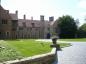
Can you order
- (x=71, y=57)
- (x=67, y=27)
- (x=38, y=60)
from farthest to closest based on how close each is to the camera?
(x=67, y=27) < (x=71, y=57) < (x=38, y=60)

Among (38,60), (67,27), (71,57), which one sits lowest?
(71,57)

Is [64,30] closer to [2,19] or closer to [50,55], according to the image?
[2,19]

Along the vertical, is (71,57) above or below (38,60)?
below

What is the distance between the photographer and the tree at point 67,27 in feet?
339

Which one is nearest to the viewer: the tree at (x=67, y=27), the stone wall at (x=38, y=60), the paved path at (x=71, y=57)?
the stone wall at (x=38, y=60)

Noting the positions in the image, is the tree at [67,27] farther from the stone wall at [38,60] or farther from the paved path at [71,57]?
the stone wall at [38,60]

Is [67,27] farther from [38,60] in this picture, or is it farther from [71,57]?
[38,60]

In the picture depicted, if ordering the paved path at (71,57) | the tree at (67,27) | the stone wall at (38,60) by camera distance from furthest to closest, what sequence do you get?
the tree at (67,27) < the paved path at (71,57) < the stone wall at (38,60)

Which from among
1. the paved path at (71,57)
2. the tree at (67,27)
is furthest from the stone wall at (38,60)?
the tree at (67,27)

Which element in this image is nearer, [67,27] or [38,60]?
[38,60]

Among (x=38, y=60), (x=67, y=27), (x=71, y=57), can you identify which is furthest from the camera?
(x=67, y=27)

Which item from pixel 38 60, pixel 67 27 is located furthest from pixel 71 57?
pixel 67 27

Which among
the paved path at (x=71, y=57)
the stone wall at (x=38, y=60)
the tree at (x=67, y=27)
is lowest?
the paved path at (x=71, y=57)

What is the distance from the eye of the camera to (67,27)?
338ft
